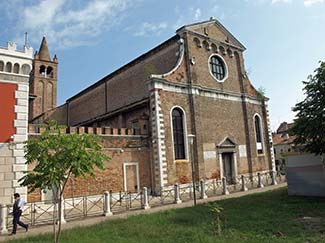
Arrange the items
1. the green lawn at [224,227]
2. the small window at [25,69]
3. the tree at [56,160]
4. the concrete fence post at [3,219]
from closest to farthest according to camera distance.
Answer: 1. the tree at [56,160]
2. the green lawn at [224,227]
3. the concrete fence post at [3,219]
4. the small window at [25,69]

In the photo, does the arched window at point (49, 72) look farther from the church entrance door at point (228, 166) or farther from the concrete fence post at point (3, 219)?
the concrete fence post at point (3, 219)

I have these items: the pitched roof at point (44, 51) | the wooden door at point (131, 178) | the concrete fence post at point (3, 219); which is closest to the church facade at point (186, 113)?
the wooden door at point (131, 178)

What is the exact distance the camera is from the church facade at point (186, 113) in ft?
62.2

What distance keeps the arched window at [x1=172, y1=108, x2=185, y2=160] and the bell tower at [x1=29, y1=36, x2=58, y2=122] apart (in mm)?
27262

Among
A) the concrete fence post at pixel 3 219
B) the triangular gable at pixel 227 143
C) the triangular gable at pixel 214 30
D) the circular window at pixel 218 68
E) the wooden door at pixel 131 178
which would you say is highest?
the triangular gable at pixel 214 30

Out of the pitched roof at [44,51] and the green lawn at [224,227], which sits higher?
the pitched roof at [44,51]

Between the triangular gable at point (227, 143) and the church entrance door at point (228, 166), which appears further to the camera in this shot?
the church entrance door at point (228, 166)

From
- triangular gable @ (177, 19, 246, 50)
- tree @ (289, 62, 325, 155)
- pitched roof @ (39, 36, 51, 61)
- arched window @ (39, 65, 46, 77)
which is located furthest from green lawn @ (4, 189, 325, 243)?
pitched roof @ (39, 36, 51, 61)

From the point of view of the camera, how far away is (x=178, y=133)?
20438 mm

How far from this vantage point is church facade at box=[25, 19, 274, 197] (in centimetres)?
1895

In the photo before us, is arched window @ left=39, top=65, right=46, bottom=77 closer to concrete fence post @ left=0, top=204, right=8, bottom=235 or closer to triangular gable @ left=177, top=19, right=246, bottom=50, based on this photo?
triangular gable @ left=177, top=19, right=246, bottom=50

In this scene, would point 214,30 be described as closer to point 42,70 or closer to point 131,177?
point 131,177

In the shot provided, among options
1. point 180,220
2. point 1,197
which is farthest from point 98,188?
point 180,220

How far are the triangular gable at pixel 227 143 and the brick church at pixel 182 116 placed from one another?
0.27 ft
